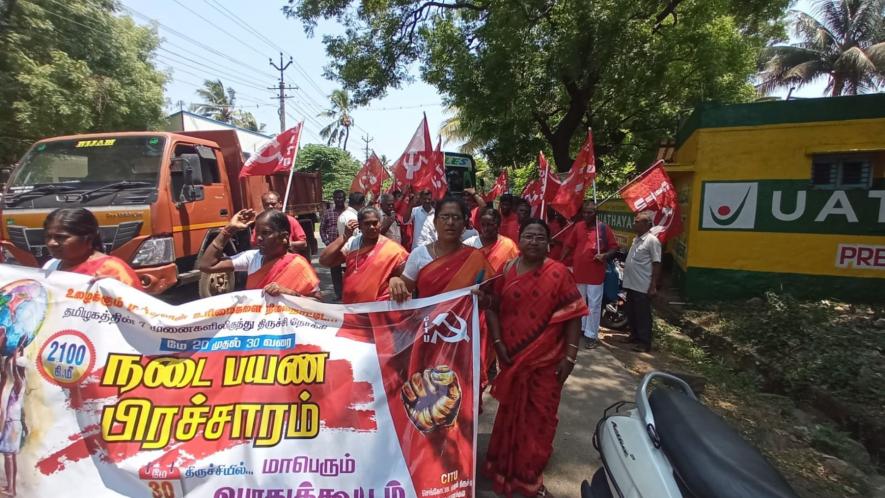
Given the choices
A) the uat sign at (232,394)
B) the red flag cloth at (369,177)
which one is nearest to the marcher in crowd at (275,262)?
the uat sign at (232,394)

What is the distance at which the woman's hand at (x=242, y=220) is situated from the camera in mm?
2961

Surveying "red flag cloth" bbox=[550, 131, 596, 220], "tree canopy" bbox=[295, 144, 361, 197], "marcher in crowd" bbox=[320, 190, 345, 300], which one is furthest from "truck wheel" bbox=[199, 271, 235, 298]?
"tree canopy" bbox=[295, 144, 361, 197]

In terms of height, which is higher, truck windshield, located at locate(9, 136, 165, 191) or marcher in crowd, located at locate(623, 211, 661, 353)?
truck windshield, located at locate(9, 136, 165, 191)

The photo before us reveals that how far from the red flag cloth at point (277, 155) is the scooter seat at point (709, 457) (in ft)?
13.9

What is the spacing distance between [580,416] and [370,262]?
7.05 ft

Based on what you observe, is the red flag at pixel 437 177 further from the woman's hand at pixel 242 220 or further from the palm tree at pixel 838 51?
the palm tree at pixel 838 51

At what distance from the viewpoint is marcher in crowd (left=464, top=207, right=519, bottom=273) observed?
413cm

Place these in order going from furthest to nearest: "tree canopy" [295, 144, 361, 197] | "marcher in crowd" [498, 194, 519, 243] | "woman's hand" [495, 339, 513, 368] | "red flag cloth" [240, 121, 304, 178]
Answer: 1. "tree canopy" [295, 144, 361, 197]
2. "marcher in crowd" [498, 194, 519, 243]
3. "red flag cloth" [240, 121, 304, 178]
4. "woman's hand" [495, 339, 513, 368]

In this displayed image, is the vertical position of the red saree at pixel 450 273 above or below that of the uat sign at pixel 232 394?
above

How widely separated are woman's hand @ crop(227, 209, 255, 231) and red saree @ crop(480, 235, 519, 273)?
1.92 meters

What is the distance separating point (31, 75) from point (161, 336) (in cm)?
1161

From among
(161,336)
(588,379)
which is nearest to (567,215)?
(588,379)

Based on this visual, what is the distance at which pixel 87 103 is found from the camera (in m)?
11.2

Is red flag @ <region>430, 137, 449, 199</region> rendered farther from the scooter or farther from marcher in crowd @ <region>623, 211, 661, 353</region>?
the scooter
